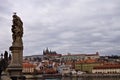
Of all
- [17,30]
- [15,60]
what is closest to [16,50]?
[15,60]

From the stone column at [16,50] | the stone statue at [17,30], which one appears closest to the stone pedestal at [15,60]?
the stone column at [16,50]

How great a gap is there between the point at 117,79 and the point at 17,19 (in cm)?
11572

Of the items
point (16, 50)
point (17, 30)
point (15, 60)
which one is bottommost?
point (15, 60)

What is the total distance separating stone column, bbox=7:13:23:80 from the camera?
10.8 m

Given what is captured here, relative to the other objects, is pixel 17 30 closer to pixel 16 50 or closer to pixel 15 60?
pixel 16 50

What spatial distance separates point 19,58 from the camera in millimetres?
11047

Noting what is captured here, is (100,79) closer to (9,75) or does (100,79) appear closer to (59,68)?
(59,68)

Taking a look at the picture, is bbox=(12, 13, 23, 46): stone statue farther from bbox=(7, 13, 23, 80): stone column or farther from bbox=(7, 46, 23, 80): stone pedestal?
bbox=(7, 46, 23, 80): stone pedestal

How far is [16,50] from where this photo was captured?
434 inches

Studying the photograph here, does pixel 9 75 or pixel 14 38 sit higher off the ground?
pixel 14 38

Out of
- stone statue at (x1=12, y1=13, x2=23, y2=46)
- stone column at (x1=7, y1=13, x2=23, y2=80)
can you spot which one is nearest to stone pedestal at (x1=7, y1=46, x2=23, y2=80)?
stone column at (x1=7, y1=13, x2=23, y2=80)

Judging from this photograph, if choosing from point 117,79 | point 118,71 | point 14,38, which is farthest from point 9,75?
point 118,71

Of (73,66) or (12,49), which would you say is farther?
(73,66)

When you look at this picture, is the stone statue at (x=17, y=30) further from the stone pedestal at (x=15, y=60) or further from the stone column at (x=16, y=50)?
the stone pedestal at (x=15, y=60)
